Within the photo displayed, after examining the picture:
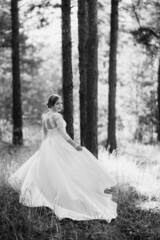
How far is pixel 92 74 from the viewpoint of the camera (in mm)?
8047

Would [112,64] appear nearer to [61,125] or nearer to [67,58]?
[67,58]

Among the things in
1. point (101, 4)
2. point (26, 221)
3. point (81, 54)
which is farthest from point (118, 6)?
point (26, 221)

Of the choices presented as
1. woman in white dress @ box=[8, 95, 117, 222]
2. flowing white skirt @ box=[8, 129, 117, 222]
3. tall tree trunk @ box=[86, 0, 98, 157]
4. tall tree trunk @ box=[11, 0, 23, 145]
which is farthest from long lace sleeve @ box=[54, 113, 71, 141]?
tall tree trunk @ box=[11, 0, 23, 145]

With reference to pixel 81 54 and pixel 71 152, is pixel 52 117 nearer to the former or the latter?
pixel 71 152

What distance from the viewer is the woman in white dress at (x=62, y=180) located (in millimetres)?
5750

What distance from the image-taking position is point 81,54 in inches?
452

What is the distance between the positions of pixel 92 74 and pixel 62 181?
10.4 feet

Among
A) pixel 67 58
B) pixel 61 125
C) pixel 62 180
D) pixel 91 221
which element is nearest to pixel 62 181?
pixel 62 180

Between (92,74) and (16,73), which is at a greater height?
(16,73)

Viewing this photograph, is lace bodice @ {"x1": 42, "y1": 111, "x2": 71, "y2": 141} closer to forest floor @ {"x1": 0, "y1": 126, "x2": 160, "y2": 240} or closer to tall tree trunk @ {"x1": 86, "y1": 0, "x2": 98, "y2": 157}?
forest floor @ {"x1": 0, "y1": 126, "x2": 160, "y2": 240}

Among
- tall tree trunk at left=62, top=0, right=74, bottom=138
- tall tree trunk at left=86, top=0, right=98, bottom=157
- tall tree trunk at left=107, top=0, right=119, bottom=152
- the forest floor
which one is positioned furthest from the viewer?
tall tree trunk at left=107, top=0, right=119, bottom=152

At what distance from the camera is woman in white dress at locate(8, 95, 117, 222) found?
5750 millimetres

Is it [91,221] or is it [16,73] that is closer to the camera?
[91,221]

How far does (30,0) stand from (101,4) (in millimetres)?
3875
